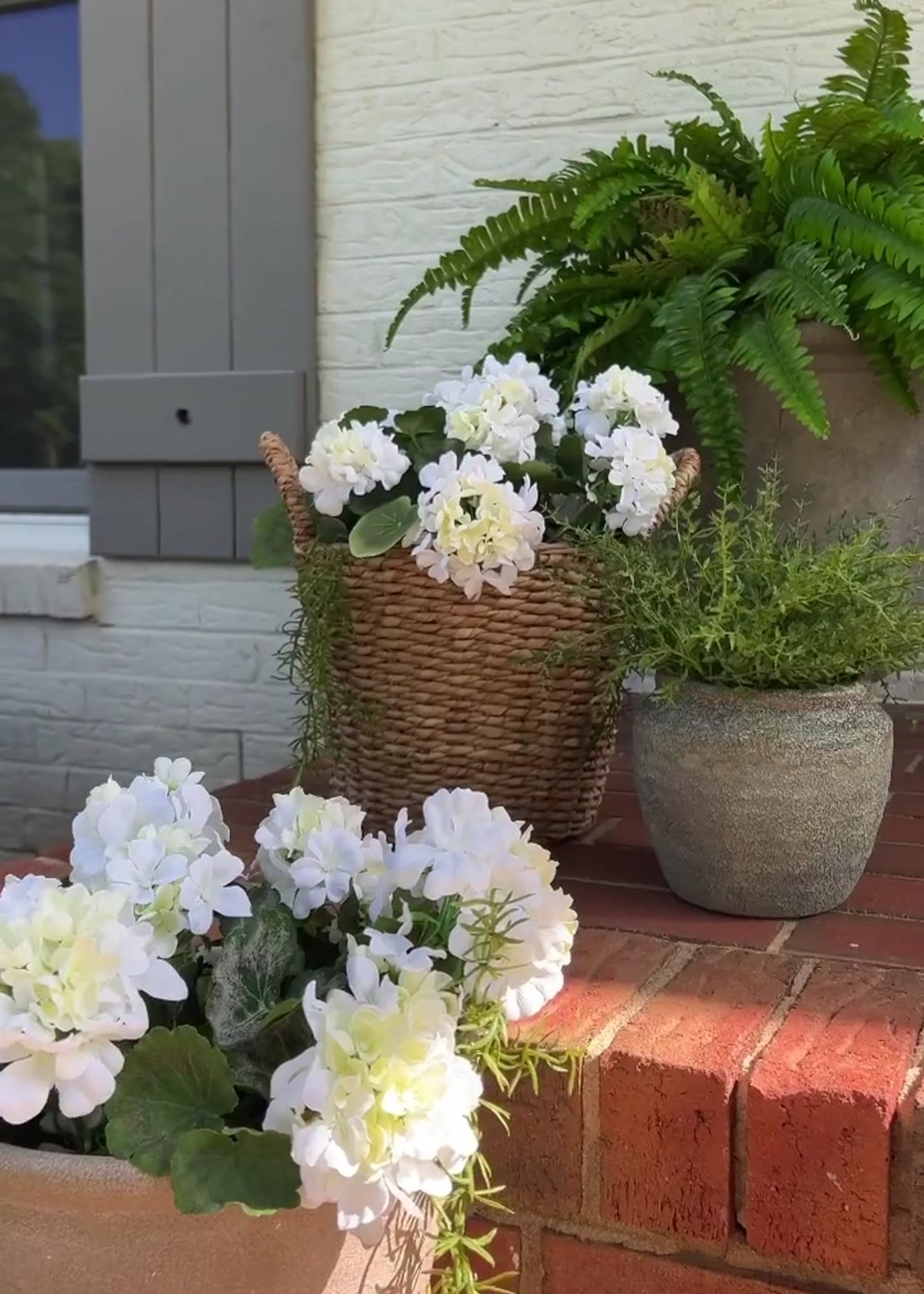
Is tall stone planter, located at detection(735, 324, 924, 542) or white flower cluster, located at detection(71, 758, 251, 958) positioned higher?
tall stone planter, located at detection(735, 324, 924, 542)

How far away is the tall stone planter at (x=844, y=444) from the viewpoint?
1.70 metres

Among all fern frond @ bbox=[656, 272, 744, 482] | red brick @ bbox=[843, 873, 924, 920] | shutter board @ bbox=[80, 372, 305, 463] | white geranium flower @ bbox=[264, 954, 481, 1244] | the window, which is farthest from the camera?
the window

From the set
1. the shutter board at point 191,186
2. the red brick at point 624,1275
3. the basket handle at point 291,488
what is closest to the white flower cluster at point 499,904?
the red brick at point 624,1275

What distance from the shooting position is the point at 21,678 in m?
2.35

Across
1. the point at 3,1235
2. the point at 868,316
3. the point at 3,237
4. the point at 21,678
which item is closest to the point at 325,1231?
the point at 3,1235

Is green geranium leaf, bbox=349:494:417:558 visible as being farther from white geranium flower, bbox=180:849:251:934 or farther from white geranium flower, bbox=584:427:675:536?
white geranium flower, bbox=180:849:251:934

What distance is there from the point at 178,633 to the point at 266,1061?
62.6 inches

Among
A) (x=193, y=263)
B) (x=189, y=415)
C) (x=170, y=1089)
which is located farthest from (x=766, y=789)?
(x=193, y=263)

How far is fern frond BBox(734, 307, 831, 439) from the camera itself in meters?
1.47

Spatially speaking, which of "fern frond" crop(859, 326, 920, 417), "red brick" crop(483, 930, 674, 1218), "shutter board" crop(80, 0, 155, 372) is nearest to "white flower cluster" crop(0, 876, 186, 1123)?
"red brick" crop(483, 930, 674, 1218)

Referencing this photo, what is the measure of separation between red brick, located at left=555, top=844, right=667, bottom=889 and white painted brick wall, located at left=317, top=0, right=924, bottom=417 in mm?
1074

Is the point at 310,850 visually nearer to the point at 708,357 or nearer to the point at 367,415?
the point at 367,415

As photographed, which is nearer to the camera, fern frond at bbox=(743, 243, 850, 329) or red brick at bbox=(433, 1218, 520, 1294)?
red brick at bbox=(433, 1218, 520, 1294)

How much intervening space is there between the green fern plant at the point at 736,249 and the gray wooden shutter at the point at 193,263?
43cm
